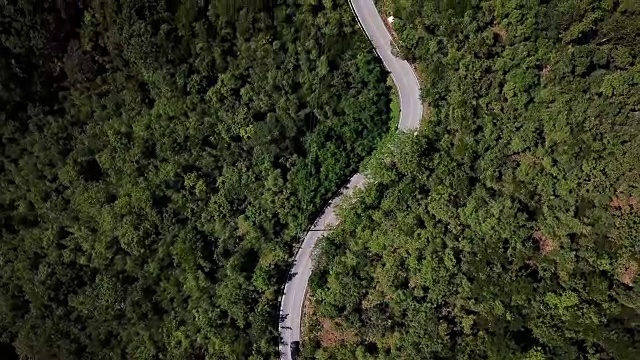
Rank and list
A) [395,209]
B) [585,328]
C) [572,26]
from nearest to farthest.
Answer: [585,328] → [572,26] → [395,209]

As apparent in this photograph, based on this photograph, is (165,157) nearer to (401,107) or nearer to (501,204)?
Answer: (401,107)

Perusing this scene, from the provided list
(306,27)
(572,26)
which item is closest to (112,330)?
(306,27)

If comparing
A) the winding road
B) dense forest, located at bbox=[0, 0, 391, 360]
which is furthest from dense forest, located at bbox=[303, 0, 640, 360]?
dense forest, located at bbox=[0, 0, 391, 360]

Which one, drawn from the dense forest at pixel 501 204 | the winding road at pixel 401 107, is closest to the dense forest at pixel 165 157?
the winding road at pixel 401 107

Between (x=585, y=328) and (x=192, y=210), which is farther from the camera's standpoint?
(x=192, y=210)

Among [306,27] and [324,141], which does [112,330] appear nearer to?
[324,141]

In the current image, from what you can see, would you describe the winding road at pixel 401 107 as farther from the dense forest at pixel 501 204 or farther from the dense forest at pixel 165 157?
the dense forest at pixel 501 204

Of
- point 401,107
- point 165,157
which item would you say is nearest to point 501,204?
point 401,107
